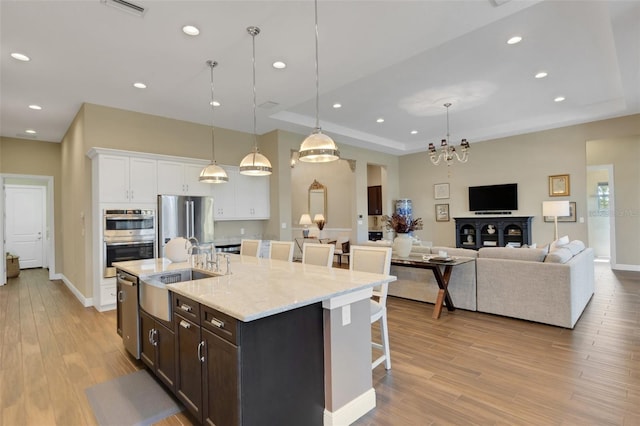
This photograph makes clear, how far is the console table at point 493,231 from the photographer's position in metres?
7.66

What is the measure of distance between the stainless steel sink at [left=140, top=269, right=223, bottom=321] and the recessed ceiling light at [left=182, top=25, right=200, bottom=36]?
2.28 meters

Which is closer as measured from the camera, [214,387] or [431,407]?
Answer: [214,387]

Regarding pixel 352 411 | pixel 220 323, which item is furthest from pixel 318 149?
pixel 352 411

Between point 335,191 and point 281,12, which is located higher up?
point 281,12

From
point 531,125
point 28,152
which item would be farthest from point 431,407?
point 28,152

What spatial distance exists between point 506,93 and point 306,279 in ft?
16.9

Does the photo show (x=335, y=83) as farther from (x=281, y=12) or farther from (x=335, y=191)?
(x=335, y=191)

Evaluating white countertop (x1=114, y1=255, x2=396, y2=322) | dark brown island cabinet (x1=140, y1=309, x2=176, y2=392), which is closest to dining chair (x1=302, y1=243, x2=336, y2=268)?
white countertop (x1=114, y1=255, x2=396, y2=322)

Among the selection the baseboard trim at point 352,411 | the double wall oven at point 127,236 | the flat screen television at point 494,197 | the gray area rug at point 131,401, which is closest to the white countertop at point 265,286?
the baseboard trim at point 352,411

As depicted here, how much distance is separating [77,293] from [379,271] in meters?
5.55

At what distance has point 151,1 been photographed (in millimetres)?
2689

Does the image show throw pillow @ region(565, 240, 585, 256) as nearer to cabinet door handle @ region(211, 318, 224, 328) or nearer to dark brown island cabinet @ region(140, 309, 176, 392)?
cabinet door handle @ region(211, 318, 224, 328)

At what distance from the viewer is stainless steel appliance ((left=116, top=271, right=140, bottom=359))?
2958mm

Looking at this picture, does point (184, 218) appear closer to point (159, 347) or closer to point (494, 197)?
point (159, 347)
